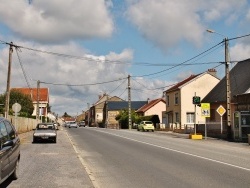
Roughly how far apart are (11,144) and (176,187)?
383 centimetres

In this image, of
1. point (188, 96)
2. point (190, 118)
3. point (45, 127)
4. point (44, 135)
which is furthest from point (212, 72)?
point (44, 135)

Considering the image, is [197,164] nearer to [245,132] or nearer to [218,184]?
[218,184]

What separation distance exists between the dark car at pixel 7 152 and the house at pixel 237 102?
951 inches

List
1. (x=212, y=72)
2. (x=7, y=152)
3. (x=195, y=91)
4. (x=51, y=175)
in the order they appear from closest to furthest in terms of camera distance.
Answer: (x=7, y=152) → (x=51, y=175) → (x=195, y=91) → (x=212, y=72)

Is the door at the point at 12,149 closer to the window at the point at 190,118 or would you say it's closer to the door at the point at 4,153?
the door at the point at 4,153

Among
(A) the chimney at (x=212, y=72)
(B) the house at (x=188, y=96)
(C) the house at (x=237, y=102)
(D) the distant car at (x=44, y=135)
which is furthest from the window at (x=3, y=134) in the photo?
(A) the chimney at (x=212, y=72)

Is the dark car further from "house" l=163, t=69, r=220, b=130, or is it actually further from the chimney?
the chimney

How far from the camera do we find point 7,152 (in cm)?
903

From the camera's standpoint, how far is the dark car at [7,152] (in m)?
8.61

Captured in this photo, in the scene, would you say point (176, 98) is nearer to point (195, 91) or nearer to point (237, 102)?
point (195, 91)

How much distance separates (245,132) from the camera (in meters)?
31.8

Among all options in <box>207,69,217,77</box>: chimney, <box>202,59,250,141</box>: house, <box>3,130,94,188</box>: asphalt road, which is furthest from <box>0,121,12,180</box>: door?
<box>207,69,217,77</box>: chimney

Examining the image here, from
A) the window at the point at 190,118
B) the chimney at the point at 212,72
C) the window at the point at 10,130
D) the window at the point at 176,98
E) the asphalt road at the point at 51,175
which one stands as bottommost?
the asphalt road at the point at 51,175

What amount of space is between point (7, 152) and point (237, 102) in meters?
27.2
